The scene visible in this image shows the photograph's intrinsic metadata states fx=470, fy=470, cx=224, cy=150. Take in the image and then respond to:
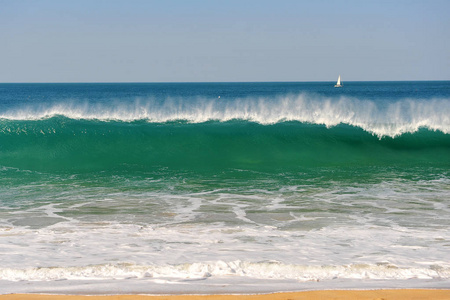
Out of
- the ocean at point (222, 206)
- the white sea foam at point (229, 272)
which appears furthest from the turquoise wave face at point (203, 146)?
the white sea foam at point (229, 272)

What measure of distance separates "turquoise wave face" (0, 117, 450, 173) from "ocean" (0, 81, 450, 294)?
0.06 meters

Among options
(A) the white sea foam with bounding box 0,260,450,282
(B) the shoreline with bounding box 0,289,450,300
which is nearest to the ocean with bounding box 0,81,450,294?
(A) the white sea foam with bounding box 0,260,450,282

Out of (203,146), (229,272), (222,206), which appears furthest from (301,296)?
(203,146)

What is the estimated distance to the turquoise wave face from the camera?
13.3m

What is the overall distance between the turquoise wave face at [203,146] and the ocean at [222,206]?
64mm

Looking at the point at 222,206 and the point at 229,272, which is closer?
the point at 229,272

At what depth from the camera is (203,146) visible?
1514 centimetres

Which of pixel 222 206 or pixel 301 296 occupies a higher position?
pixel 301 296

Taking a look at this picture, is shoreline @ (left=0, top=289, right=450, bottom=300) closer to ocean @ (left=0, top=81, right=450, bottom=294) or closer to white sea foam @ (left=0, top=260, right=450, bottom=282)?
ocean @ (left=0, top=81, right=450, bottom=294)

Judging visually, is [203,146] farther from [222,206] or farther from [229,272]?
[229,272]

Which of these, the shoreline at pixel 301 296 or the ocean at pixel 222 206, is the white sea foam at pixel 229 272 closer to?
the ocean at pixel 222 206

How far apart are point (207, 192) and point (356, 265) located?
4.80 m

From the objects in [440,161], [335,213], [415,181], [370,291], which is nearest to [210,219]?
[335,213]

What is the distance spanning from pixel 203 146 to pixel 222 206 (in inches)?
291
